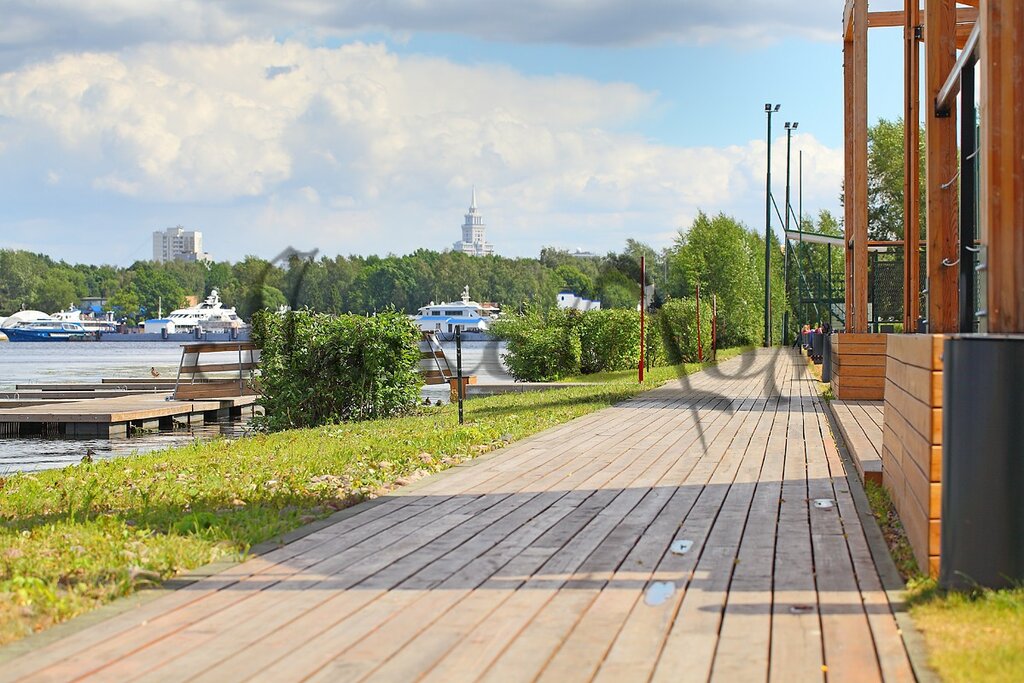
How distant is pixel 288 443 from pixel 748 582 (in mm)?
8066

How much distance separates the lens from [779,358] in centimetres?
3475

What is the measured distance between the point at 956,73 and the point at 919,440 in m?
2.71

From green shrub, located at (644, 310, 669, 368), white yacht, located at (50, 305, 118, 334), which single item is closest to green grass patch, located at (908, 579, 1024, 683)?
green shrub, located at (644, 310, 669, 368)

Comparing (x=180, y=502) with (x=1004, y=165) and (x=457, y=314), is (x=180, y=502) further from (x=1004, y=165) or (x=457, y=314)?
(x=457, y=314)

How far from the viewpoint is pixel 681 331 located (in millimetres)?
35531

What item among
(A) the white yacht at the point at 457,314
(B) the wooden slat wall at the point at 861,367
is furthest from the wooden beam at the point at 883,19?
(A) the white yacht at the point at 457,314

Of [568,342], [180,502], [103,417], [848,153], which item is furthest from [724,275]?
[180,502]

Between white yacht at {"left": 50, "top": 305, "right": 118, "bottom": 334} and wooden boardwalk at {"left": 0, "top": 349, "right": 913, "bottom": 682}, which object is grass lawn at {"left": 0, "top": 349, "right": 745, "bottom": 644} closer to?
wooden boardwalk at {"left": 0, "top": 349, "right": 913, "bottom": 682}

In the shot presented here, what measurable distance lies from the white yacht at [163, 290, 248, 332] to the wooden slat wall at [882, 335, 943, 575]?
11001 cm

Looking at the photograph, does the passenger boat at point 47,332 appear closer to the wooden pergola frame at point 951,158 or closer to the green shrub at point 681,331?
the green shrub at point 681,331

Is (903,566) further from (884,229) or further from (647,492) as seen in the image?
(884,229)

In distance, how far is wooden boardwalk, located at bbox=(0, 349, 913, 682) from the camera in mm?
3648

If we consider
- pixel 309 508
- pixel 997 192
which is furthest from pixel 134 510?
pixel 997 192

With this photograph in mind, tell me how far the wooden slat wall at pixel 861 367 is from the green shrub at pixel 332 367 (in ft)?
20.1
